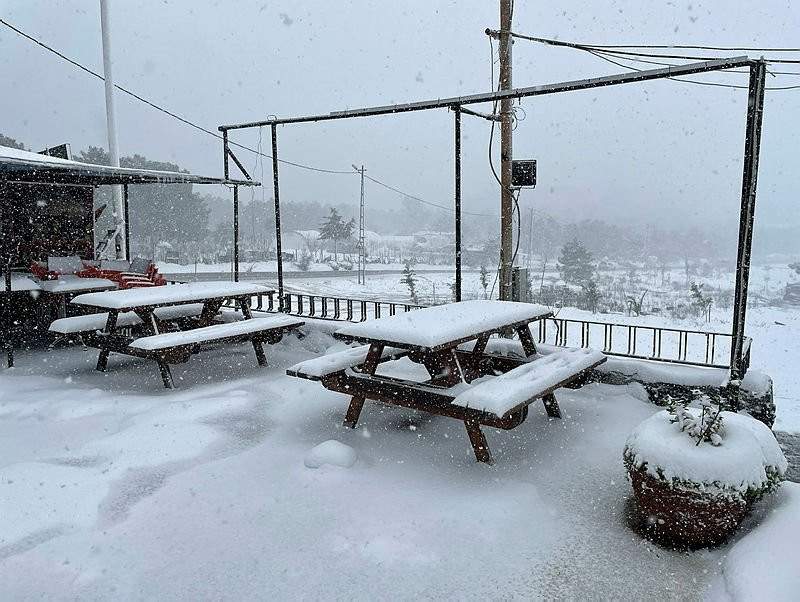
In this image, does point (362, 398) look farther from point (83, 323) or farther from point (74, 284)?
point (74, 284)

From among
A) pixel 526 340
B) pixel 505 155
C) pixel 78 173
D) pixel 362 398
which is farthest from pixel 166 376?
pixel 505 155

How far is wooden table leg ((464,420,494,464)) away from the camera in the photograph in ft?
14.1

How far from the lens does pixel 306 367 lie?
509 centimetres

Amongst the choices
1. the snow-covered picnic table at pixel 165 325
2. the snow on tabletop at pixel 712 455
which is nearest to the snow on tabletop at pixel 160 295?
the snow-covered picnic table at pixel 165 325

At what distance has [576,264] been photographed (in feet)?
163

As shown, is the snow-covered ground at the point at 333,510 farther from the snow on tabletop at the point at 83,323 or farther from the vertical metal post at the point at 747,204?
the snow on tabletop at the point at 83,323

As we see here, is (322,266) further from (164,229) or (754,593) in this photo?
(754,593)

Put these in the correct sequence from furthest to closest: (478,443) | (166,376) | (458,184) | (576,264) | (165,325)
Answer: (576,264)
(165,325)
(458,184)
(166,376)
(478,443)

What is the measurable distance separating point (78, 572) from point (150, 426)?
7.33ft

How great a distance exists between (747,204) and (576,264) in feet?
152

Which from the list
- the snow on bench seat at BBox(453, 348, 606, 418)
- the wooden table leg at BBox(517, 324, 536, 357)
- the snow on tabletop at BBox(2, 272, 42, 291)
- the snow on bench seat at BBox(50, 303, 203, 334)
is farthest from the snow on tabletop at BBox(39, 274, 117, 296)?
the snow on bench seat at BBox(453, 348, 606, 418)

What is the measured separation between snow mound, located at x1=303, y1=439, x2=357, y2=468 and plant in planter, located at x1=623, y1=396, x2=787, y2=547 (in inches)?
77.2

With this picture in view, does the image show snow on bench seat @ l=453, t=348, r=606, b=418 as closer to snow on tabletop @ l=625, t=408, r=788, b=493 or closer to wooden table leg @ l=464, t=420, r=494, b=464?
wooden table leg @ l=464, t=420, r=494, b=464

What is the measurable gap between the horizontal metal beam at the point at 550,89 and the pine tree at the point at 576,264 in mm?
43552
